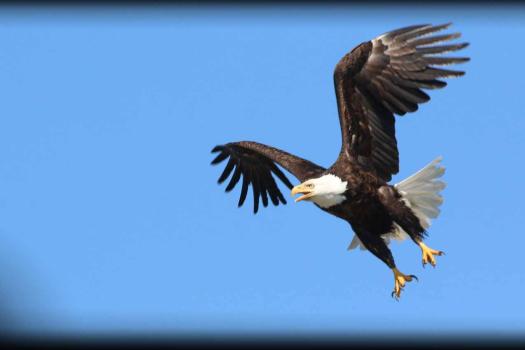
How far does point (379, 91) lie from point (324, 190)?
3.52ft

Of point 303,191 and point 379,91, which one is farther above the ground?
point 379,91

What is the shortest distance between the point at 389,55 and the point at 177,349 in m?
5.77

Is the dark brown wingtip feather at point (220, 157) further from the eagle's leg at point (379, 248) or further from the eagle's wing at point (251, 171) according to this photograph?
the eagle's leg at point (379, 248)

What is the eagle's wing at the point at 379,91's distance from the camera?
7.22 metres

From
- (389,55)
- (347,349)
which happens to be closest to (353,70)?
(389,55)

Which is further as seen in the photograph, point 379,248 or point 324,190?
point 379,248

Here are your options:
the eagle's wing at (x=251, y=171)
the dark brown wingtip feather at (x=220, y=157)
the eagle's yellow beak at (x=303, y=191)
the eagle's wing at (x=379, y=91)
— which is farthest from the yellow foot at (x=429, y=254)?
the dark brown wingtip feather at (x=220, y=157)

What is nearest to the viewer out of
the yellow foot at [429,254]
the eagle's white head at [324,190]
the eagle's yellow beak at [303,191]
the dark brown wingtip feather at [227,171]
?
the yellow foot at [429,254]

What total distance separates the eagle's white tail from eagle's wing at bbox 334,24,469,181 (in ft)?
0.93

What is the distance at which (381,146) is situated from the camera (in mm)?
7348

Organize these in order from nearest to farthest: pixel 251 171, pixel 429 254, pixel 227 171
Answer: pixel 429 254 → pixel 251 171 → pixel 227 171

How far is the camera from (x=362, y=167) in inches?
284

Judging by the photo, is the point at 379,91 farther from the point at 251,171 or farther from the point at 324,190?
the point at 251,171

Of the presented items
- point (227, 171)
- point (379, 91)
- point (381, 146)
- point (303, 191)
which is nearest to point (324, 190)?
point (303, 191)
